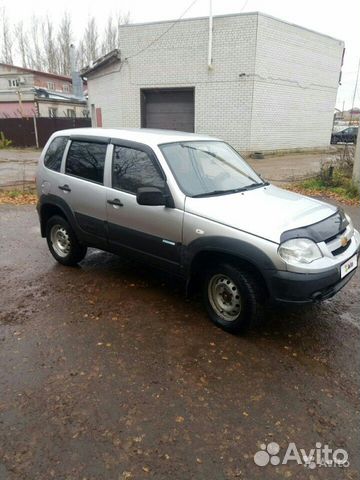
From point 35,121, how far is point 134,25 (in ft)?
35.2

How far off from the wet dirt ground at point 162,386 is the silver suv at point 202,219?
0.49 metres

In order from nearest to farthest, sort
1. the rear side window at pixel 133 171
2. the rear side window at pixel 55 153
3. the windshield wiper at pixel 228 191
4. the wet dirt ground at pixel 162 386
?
1. the wet dirt ground at pixel 162 386
2. the windshield wiper at pixel 228 191
3. the rear side window at pixel 133 171
4. the rear side window at pixel 55 153

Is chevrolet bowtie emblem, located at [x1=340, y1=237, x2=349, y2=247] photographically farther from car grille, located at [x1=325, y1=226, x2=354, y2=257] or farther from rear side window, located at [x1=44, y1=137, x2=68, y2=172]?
rear side window, located at [x1=44, y1=137, x2=68, y2=172]

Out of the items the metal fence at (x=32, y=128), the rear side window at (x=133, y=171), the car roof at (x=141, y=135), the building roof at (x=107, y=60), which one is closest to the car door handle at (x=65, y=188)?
the car roof at (x=141, y=135)

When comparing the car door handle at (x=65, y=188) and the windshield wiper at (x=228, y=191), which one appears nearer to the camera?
the windshield wiper at (x=228, y=191)

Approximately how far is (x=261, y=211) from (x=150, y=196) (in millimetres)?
1022

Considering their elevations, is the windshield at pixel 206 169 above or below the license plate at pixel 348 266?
above

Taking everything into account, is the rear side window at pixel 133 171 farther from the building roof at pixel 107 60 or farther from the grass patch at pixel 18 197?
the building roof at pixel 107 60

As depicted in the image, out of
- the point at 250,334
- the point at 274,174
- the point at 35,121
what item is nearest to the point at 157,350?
the point at 250,334

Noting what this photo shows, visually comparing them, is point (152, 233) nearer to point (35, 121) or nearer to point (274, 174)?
point (274, 174)

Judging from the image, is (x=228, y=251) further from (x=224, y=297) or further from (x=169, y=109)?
(x=169, y=109)

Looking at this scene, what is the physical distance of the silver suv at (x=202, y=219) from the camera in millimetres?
3102

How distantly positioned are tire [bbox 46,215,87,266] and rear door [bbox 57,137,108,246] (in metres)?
0.35

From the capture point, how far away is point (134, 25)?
17031 mm
